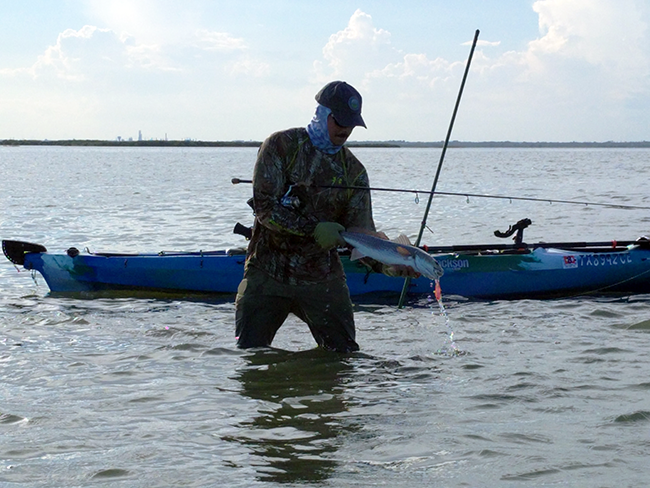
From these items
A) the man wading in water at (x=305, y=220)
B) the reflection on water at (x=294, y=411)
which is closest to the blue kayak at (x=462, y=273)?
the reflection on water at (x=294, y=411)

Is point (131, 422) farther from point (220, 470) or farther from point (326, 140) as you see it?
point (326, 140)

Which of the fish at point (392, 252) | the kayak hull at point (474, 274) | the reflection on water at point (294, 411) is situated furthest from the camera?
the kayak hull at point (474, 274)

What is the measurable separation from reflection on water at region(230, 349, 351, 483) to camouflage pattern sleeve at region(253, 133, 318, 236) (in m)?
1.31

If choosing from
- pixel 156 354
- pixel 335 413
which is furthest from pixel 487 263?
pixel 335 413

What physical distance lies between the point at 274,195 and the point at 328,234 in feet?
1.64

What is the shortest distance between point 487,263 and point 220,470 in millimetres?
7423

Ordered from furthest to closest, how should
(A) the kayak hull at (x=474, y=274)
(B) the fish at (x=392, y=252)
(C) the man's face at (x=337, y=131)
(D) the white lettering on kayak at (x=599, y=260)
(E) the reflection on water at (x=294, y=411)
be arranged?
(D) the white lettering on kayak at (x=599, y=260), (A) the kayak hull at (x=474, y=274), (C) the man's face at (x=337, y=131), (B) the fish at (x=392, y=252), (E) the reflection on water at (x=294, y=411)

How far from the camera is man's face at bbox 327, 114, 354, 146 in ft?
18.9

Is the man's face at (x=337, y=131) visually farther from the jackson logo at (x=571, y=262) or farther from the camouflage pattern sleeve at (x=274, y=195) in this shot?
the jackson logo at (x=571, y=262)

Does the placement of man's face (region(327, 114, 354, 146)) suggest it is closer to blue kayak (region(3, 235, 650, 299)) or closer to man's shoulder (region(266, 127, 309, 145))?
man's shoulder (region(266, 127, 309, 145))

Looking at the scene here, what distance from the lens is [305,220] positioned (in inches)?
227

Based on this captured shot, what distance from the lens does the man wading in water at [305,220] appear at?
571cm

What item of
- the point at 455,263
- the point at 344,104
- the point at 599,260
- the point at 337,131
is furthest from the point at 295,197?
the point at 599,260

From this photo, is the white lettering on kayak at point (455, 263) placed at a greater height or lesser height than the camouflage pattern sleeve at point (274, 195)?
lesser
